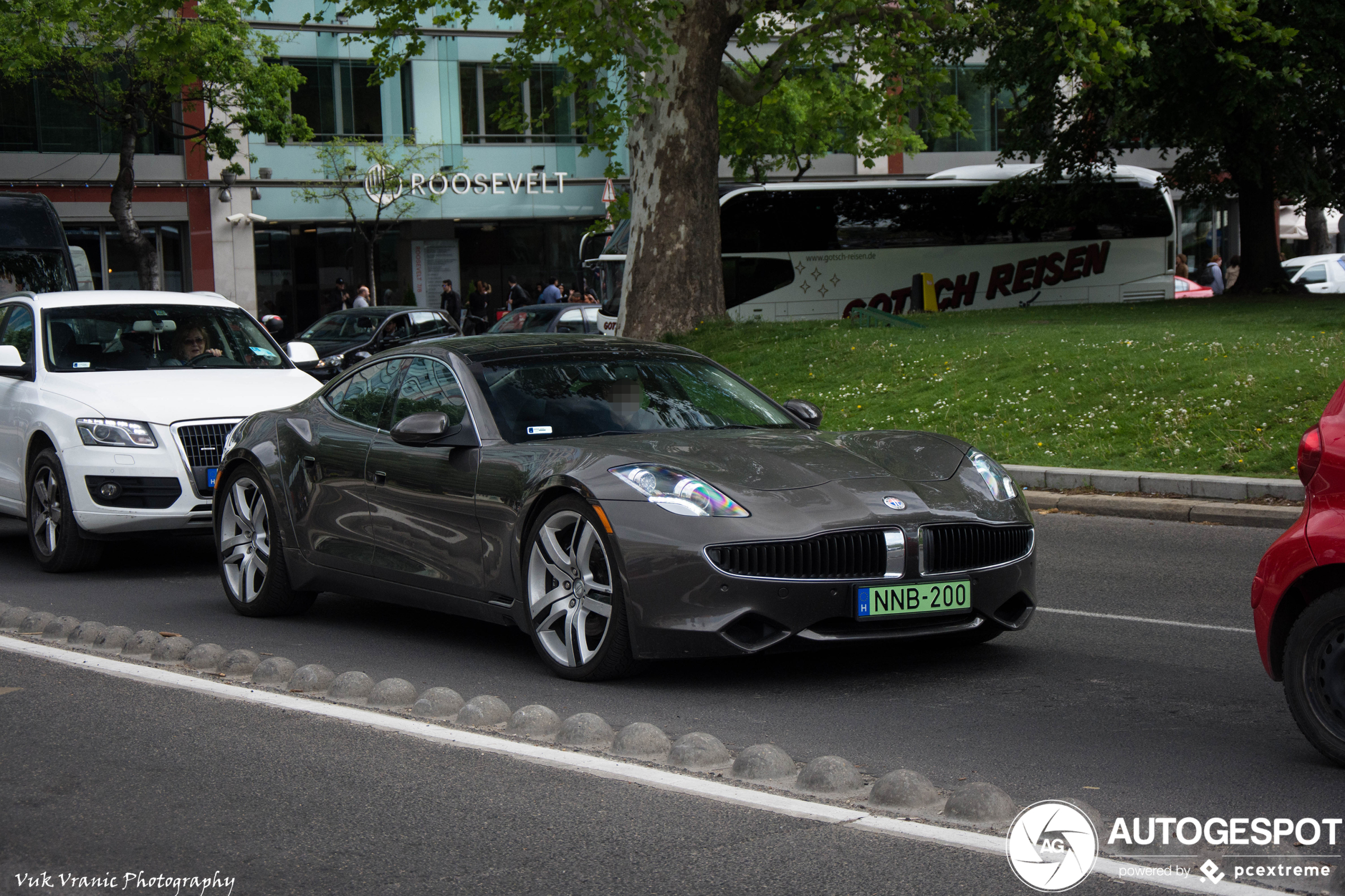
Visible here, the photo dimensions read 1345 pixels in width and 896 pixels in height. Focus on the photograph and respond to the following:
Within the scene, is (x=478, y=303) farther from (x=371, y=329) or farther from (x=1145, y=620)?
(x=1145, y=620)

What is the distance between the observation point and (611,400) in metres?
6.70

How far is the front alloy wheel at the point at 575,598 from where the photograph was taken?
19.0ft

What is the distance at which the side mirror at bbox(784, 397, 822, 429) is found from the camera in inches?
285

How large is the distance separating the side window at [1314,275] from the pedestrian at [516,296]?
19468mm

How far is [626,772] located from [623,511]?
128cm

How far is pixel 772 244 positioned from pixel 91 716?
2608 cm

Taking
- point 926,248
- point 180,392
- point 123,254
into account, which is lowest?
point 180,392

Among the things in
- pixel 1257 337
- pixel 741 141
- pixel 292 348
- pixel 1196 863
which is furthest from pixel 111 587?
pixel 741 141

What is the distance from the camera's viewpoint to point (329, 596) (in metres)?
8.58

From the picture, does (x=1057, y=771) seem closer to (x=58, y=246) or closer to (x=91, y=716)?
(x=91, y=716)

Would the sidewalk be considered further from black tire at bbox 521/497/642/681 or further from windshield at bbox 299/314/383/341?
windshield at bbox 299/314/383/341

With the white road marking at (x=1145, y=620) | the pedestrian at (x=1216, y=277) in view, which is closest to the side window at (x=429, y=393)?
the white road marking at (x=1145, y=620)

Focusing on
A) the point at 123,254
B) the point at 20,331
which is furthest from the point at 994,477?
the point at 123,254

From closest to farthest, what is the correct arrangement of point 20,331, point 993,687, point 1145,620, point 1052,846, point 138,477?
point 1052,846
point 993,687
point 1145,620
point 138,477
point 20,331
